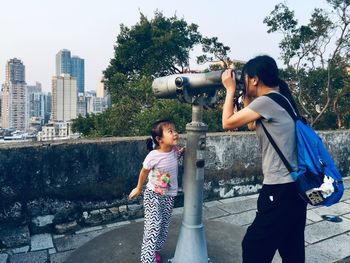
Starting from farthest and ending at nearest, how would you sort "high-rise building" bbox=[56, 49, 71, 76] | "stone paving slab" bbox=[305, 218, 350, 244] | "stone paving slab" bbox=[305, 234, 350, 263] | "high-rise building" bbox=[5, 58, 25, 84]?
"high-rise building" bbox=[56, 49, 71, 76] → "high-rise building" bbox=[5, 58, 25, 84] → "stone paving slab" bbox=[305, 218, 350, 244] → "stone paving slab" bbox=[305, 234, 350, 263]

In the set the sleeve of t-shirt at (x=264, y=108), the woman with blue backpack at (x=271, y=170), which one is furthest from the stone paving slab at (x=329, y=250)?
the sleeve of t-shirt at (x=264, y=108)

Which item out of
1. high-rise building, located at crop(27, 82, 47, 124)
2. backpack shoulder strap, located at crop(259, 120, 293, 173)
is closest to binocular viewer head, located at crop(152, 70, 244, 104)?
backpack shoulder strap, located at crop(259, 120, 293, 173)

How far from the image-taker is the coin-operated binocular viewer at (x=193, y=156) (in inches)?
99.7

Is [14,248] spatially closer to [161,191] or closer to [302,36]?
[161,191]

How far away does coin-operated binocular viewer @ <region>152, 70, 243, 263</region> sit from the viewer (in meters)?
2.53

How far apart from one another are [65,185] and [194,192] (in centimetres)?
167

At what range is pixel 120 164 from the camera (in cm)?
386

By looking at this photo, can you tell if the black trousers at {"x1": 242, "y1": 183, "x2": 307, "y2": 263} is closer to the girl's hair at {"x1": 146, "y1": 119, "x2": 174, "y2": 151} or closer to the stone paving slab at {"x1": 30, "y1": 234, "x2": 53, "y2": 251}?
the girl's hair at {"x1": 146, "y1": 119, "x2": 174, "y2": 151}

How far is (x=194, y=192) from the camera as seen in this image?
8.59 feet

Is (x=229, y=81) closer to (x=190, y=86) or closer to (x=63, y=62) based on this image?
(x=190, y=86)

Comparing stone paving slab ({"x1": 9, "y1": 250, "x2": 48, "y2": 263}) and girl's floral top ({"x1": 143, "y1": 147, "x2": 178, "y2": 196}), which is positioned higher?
girl's floral top ({"x1": 143, "y1": 147, "x2": 178, "y2": 196})

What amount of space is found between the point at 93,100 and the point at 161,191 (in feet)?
418

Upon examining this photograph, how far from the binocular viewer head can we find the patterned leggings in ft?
2.76

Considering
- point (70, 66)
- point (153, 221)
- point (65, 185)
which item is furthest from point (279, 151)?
point (70, 66)
